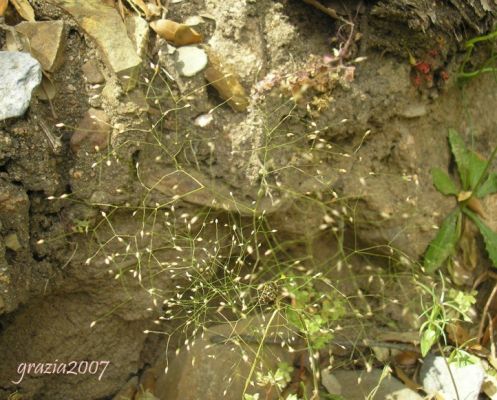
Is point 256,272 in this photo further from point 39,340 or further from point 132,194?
point 39,340

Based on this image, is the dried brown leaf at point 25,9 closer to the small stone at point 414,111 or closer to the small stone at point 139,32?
the small stone at point 139,32

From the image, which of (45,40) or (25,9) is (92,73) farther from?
(25,9)

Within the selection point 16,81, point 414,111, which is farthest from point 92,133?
point 414,111

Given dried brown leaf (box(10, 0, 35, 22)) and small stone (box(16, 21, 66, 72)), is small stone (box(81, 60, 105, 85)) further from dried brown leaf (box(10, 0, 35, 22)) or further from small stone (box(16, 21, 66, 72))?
dried brown leaf (box(10, 0, 35, 22))

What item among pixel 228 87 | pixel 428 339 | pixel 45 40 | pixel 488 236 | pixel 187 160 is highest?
pixel 45 40

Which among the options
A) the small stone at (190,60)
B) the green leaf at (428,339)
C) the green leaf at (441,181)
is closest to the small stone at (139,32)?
the small stone at (190,60)

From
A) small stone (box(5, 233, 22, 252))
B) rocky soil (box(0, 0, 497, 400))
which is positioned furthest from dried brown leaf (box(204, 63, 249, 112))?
small stone (box(5, 233, 22, 252))
